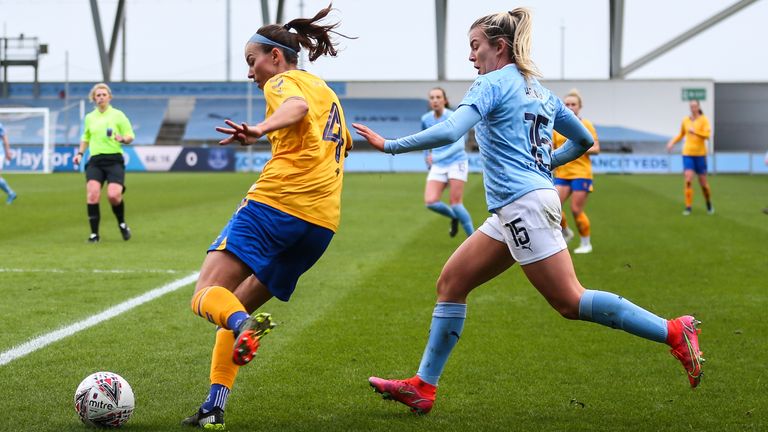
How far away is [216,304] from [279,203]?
0.60 m

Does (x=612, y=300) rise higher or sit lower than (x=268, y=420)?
higher

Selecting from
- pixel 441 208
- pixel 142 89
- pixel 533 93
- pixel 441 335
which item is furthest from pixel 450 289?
pixel 142 89

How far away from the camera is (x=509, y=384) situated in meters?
5.62

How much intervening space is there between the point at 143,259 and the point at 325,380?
648cm

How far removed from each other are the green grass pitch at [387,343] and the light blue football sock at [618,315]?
447 millimetres

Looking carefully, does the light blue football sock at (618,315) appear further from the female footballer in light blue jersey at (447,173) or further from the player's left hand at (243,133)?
the female footballer in light blue jersey at (447,173)

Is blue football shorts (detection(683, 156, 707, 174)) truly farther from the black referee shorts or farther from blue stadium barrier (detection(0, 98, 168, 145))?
blue stadium barrier (detection(0, 98, 168, 145))

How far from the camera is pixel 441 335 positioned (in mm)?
5121

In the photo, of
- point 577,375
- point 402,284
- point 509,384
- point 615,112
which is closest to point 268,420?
point 509,384

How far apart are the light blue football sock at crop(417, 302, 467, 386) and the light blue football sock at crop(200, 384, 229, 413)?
3.29ft

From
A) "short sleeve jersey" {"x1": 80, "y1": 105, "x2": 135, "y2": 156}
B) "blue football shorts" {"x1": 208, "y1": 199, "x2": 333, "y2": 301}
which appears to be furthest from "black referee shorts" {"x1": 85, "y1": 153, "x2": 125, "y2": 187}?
"blue football shorts" {"x1": 208, "y1": 199, "x2": 333, "y2": 301}

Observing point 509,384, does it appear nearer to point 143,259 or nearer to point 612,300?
point 612,300

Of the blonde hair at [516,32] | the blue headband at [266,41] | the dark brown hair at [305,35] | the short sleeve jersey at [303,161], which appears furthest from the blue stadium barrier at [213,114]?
the blonde hair at [516,32]

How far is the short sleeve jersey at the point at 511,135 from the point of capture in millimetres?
4648
